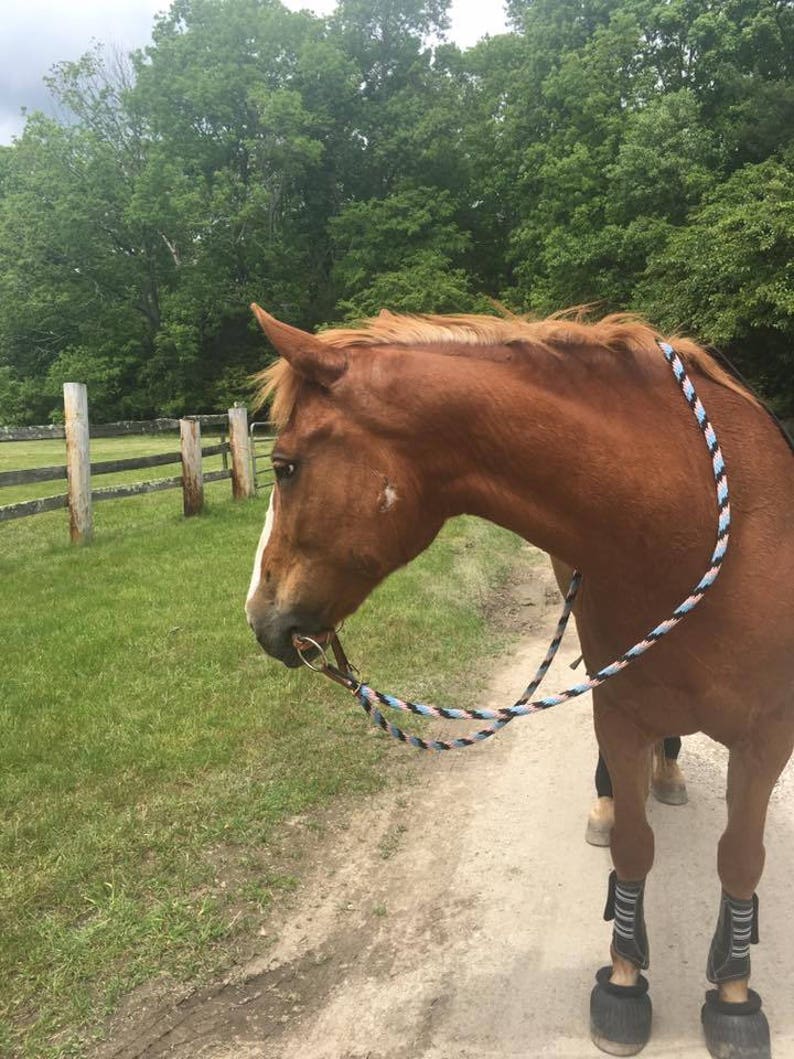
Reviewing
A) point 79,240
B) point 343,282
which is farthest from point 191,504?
point 79,240

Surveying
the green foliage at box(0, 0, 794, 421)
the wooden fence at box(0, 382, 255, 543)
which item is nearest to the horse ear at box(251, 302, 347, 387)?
the wooden fence at box(0, 382, 255, 543)

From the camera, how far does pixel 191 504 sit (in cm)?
1066

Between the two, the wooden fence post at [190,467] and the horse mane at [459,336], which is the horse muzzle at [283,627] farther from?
the wooden fence post at [190,467]

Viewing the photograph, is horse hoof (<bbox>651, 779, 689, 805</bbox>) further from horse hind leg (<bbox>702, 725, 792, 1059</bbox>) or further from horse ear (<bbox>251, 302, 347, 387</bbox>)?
horse ear (<bbox>251, 302, 347, 387</bbox>)

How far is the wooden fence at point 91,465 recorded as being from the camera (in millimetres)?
8422

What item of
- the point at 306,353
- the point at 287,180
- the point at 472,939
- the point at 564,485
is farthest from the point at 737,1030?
the point at 287,180

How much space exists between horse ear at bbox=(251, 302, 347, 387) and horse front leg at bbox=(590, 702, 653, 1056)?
1.33m

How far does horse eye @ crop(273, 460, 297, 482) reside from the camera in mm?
1814

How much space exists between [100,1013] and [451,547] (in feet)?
23.9

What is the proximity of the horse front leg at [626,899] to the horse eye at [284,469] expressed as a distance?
4.00 feet

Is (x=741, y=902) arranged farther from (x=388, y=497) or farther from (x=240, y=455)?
(x=240, y=455)

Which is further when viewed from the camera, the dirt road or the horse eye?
the dirt road

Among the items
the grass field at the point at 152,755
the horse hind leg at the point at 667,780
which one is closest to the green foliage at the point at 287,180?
the grass field at the point at 152,755

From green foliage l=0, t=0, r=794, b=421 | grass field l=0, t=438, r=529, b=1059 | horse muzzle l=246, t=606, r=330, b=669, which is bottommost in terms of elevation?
grass field l=0, t=438, r=529, b=1059
